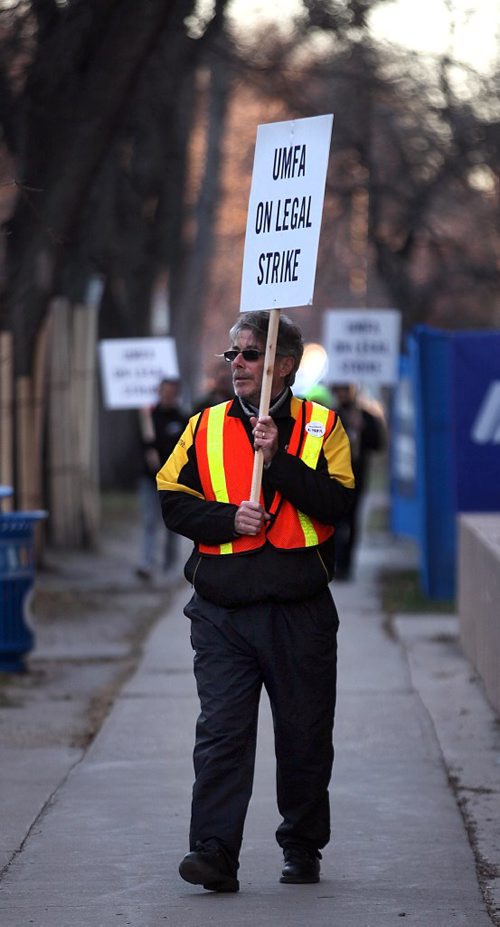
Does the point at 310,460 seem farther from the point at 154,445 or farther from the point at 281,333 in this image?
the point at 154,445

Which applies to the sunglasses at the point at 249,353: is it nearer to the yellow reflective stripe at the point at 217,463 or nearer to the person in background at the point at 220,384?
the yellow reflective stripe at the point at 217,463

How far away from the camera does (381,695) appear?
9656 mm

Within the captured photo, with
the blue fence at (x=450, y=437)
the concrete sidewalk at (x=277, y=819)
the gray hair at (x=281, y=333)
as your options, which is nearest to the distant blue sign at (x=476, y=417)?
the blue fence at (x=450, y=437)

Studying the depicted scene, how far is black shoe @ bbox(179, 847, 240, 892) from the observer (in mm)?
5418

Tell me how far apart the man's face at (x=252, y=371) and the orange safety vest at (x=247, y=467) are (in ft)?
0.28

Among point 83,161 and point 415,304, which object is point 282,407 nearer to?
point 83,161

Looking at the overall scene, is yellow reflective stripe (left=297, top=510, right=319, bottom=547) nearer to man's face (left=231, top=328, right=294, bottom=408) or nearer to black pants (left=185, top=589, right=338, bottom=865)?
black pants (left=185, top=589, right=338, bottom=865)

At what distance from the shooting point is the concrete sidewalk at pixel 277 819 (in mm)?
5359

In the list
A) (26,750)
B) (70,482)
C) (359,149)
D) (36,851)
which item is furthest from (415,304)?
(36,851)

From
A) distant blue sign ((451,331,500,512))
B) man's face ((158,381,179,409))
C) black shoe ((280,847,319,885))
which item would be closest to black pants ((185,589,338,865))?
black shoe ((280,847,319,885))

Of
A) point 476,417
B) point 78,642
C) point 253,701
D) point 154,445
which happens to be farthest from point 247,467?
point 154,445

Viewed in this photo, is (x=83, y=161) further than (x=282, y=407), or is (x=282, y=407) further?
(x=83, y=161)

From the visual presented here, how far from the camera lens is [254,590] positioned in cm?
540

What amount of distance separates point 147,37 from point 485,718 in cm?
777
